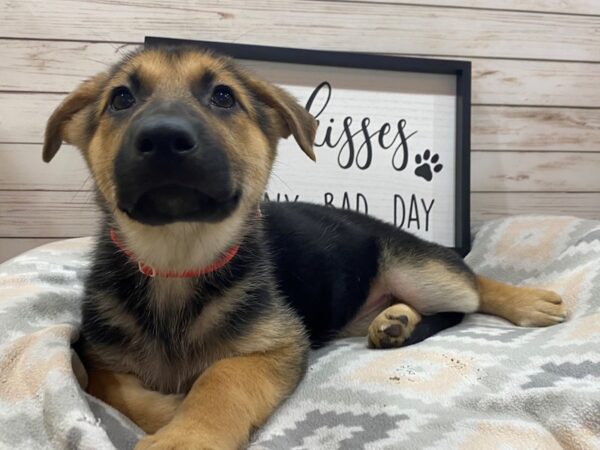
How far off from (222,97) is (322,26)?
1.34m

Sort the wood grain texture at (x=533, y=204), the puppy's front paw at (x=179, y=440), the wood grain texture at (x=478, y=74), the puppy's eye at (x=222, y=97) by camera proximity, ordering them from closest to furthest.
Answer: the puppy's front paw at (x=179, y=440)
the puppy's eye at (x=222, y=97)
the wood grain texture at (x=478, y=74)
the wood grain texture at (x=533, y=204)

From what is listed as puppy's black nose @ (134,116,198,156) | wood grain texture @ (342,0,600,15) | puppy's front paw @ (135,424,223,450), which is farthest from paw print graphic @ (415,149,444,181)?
puppy's front paw @ (135,424,223,450)

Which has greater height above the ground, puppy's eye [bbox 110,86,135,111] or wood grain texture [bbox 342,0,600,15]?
wood grain texture [bbox 342,0,600,15]

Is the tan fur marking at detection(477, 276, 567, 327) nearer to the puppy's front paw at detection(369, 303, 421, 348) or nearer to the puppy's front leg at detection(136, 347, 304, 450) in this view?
the puppy's front paw at detection(369, 303, 421, 348)

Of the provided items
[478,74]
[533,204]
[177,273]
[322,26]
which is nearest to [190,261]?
[177,273]

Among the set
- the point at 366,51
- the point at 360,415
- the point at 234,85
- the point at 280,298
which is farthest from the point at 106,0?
the point at 360,415

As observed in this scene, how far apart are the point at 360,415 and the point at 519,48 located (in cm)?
226

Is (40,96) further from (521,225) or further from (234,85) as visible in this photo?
(521,225)

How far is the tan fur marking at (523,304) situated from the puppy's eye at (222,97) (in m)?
1.06

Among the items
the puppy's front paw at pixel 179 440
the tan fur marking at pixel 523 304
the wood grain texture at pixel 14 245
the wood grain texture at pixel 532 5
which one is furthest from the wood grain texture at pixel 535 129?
the puppy's front paw at pixel 179 440

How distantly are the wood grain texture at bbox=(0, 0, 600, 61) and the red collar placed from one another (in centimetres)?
138

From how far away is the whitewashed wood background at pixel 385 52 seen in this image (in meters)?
2.43

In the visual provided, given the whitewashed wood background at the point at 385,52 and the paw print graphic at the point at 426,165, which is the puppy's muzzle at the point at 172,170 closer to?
the whitewashed wood background at the point at 385,52

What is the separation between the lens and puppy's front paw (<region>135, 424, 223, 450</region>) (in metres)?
0.94
